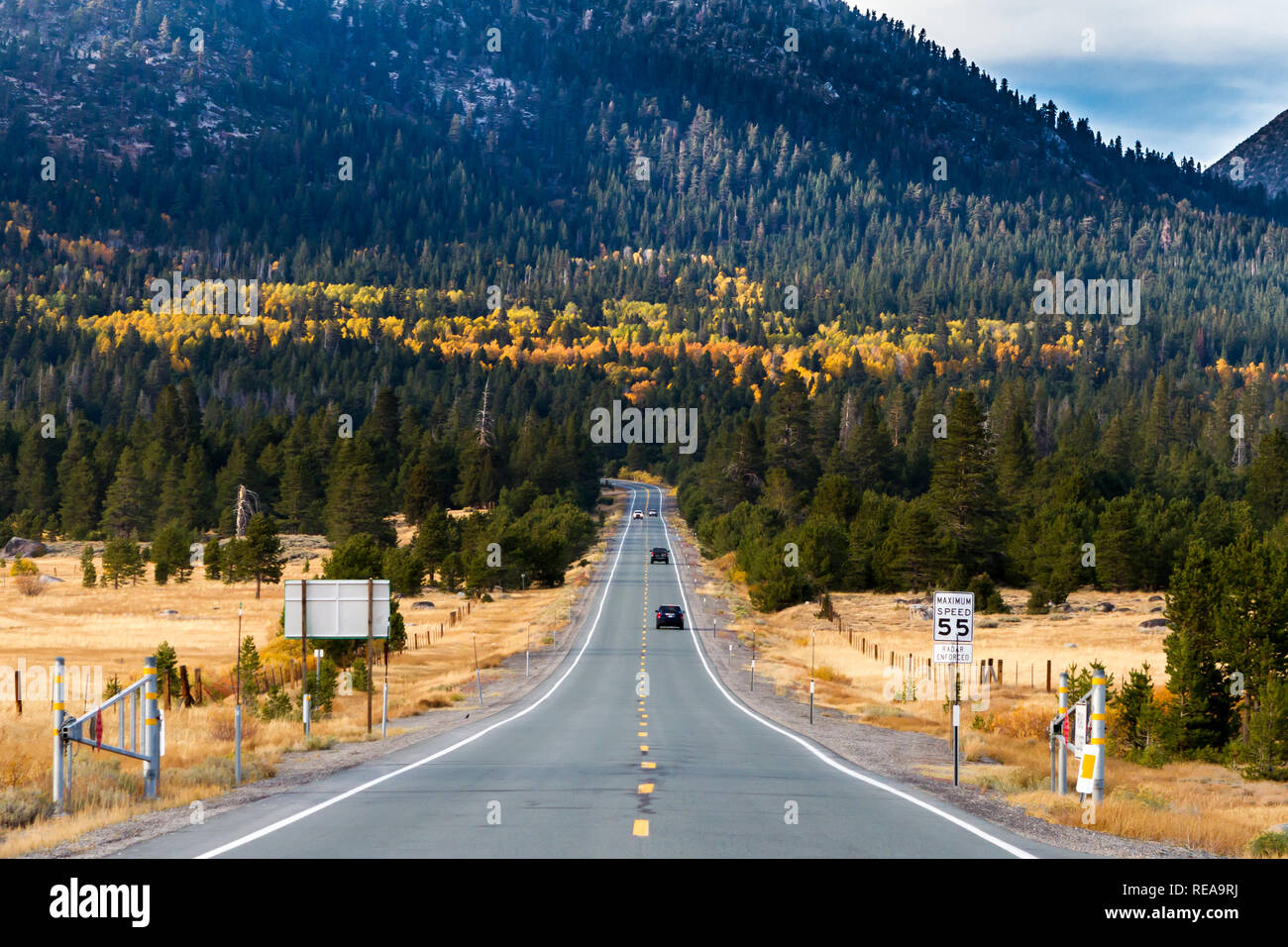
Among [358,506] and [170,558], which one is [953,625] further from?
[358,506]

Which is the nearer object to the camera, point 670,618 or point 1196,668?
point 1196,668

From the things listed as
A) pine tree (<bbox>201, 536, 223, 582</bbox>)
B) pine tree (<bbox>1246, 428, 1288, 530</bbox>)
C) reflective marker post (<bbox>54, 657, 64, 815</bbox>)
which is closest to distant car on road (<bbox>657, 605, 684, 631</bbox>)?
pine tree (<bbox>201, 536, 223, 582</bbox>)

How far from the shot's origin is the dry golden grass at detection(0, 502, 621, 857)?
52.8ft

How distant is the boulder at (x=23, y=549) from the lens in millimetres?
127500

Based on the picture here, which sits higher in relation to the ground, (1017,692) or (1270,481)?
(1270,481)

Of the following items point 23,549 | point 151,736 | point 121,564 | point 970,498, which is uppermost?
point 970,498

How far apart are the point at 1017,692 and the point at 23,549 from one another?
367 ft

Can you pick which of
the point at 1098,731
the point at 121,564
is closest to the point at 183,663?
the point at 1098,731

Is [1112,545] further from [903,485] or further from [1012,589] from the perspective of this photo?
[903,485]

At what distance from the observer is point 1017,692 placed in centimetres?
4466

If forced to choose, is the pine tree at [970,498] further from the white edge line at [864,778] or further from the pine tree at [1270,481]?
the white edge line at [864,778]

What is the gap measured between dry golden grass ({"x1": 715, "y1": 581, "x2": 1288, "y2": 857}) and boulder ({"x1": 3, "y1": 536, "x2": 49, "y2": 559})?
7119 cm

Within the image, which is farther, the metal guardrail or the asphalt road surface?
the metal guardrail

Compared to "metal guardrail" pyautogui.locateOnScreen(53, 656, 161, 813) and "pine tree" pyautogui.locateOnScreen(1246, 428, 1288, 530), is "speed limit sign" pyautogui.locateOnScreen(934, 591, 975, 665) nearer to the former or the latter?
"metal guardrail" pyautogui.locateOnScreen(53, 656, 161, 813)
